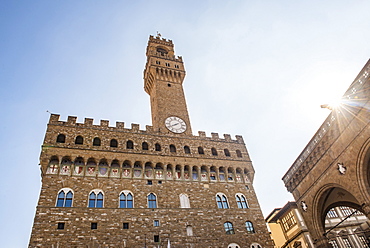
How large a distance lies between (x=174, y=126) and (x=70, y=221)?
1227cm

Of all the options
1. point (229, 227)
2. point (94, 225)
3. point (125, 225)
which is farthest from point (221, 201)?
point (94, 225)

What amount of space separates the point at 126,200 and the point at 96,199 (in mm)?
2061

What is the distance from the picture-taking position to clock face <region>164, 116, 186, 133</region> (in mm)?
25528

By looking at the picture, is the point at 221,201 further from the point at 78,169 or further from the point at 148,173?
the point at 78,169

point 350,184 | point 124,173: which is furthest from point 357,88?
point 124,173

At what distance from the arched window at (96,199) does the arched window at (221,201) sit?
9.09 metres

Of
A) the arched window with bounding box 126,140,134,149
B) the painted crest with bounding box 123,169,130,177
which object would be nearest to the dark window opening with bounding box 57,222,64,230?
the painted crest with bounding box 123,169,130,177

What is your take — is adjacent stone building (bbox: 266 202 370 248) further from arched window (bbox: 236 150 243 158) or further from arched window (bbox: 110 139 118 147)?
arched window (bbox: 110 139 118 147)

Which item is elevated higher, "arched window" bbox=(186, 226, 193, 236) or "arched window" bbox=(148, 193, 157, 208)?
"arched window" bbox=(148, 193, 157, 208)

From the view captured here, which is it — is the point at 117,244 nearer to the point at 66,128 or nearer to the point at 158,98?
the point at 66,128

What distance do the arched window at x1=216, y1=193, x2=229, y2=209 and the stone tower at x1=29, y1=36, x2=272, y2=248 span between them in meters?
0.09

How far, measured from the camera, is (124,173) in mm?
20703

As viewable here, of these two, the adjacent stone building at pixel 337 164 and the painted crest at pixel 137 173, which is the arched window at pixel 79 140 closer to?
the painted crest at pixel 137 173

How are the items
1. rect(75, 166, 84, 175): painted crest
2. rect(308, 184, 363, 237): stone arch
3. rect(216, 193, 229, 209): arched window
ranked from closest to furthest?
rect(308, 184, 363, 237): stone arch < rect(75, 166, 84, 175): painted crest < rect(216, 193, 229, 209): arched window
